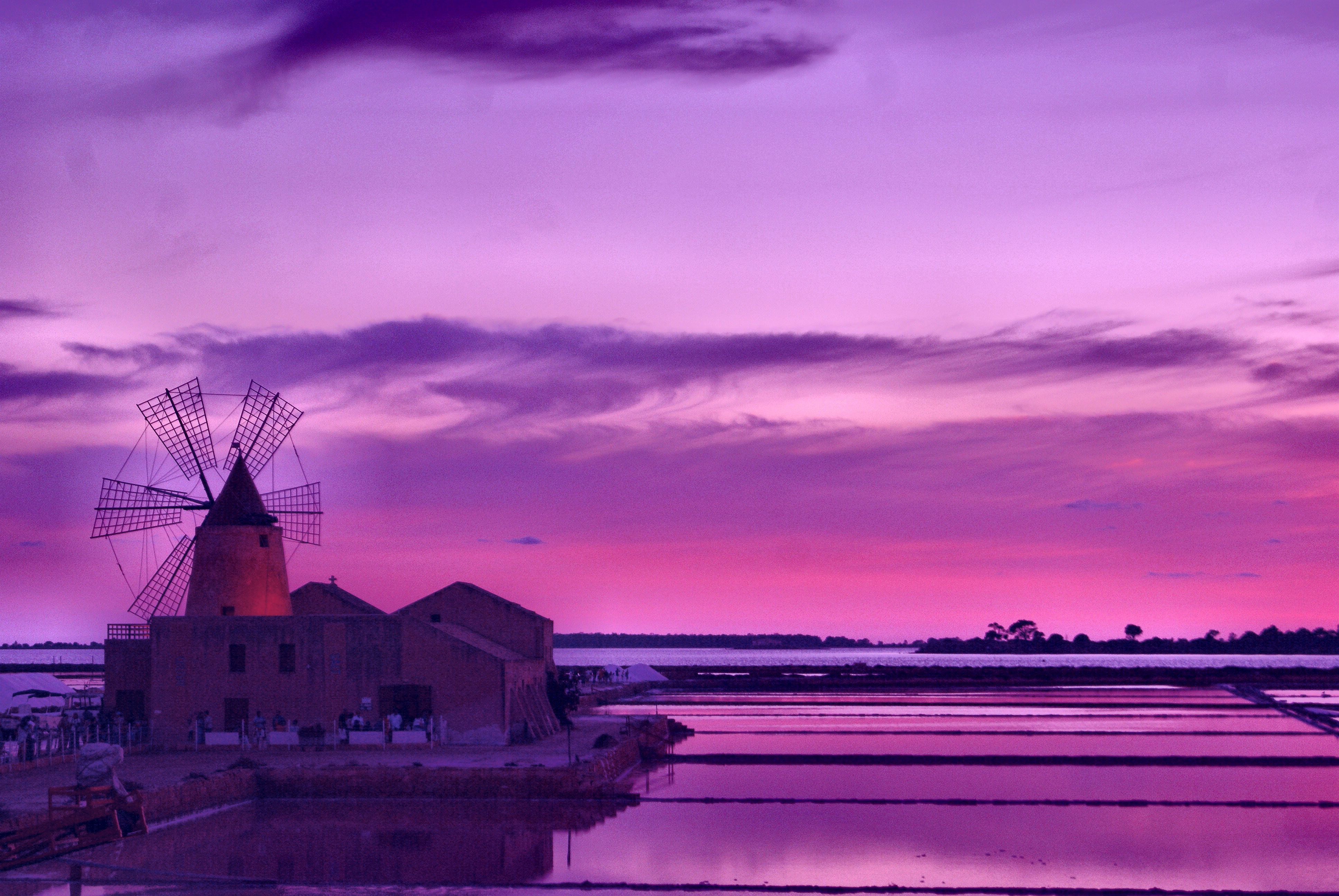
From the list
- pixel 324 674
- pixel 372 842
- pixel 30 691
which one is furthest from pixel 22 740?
pixel 372 842

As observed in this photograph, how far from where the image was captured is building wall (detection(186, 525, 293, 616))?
129ft

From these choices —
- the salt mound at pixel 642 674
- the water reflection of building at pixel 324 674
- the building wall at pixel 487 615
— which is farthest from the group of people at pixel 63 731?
the salt mound at pixel 642 674

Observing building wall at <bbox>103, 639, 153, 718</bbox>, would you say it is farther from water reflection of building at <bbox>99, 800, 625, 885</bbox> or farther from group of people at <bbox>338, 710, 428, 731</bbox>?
water reflection of building at <bbox>99, 800, 625, 885</bbox>

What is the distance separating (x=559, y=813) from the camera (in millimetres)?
30297

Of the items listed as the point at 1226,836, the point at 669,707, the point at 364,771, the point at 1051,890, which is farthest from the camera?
the point at 669,707

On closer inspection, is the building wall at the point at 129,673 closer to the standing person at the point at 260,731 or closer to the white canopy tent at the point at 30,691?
the white canopy tent at the point at 30,691

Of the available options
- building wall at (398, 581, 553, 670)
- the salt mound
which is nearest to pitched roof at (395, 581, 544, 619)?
building wall at (398, 581, 553, 670)

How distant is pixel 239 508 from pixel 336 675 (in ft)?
20.8

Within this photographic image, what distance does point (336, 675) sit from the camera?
120ft

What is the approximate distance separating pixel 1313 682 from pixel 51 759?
269 feet

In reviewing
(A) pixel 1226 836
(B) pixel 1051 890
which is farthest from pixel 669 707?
(B) pixel 1051 890

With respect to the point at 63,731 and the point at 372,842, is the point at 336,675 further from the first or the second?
the point at 372,842

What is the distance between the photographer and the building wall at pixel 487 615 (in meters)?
44.1

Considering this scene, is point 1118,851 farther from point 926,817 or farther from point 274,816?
point 274,816
